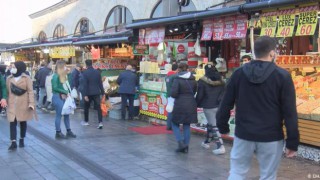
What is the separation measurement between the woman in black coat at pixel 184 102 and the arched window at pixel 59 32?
24.9m

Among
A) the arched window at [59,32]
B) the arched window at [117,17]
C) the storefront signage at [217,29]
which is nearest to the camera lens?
the storefront signage at [217,29]

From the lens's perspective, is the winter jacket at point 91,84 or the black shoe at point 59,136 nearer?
the black shoe at point 59,136

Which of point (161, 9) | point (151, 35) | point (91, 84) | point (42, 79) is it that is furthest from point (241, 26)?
point (161, 9)

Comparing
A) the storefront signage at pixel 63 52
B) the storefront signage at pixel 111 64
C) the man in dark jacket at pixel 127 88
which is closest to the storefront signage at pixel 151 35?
the man in dark jacket at pixel 127 88

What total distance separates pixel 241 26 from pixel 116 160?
3923mm

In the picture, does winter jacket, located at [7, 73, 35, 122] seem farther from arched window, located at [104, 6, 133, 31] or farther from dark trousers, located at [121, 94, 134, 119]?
arched window, located at [104, 6, 133, 31]

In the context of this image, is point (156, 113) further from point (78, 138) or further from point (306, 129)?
point (306, 129)

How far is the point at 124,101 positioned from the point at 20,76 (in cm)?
446

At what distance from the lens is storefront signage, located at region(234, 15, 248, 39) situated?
8.64 m

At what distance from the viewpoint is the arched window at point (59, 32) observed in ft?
102

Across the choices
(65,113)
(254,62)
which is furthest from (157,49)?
(254,62)

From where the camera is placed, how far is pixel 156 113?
1133 centimetres

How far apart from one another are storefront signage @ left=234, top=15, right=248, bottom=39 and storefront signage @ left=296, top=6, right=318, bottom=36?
4.97 ft

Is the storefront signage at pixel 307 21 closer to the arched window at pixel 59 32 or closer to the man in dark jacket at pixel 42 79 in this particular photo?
the man in dark jacket at pixel 42 79
